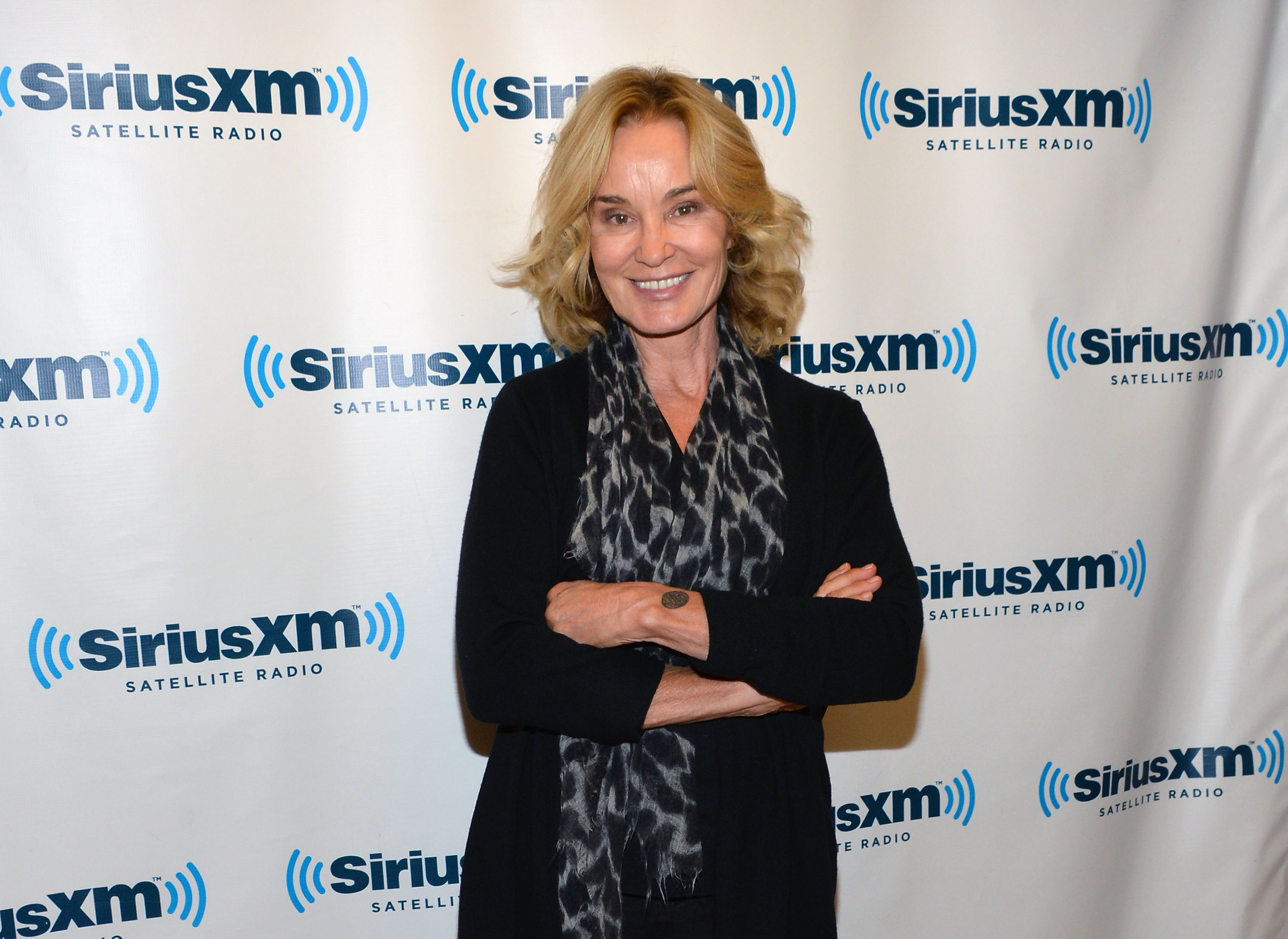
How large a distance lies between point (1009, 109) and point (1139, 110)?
0.37 m

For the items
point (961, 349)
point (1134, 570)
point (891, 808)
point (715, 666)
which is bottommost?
point (891, 808)

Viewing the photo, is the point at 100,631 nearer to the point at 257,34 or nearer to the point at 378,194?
the point at 378,194

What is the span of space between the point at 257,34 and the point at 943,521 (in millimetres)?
1989

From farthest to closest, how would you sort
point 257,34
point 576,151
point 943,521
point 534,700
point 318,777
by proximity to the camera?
point 943,521 < point 318,777 < point 257,34 < point 576,151 < point 534,700

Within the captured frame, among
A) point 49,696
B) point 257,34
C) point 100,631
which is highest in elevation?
point 257,34

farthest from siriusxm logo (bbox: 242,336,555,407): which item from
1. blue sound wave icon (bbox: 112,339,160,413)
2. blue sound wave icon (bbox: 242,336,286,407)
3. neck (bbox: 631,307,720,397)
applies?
neck (bbox: 631,307,720,397)

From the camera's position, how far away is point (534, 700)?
166cm

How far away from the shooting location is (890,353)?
2510 millimetres

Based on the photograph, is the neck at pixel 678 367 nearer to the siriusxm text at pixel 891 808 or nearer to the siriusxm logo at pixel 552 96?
the siriusxm logo at pixel 552 96

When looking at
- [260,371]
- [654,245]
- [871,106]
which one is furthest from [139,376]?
[871,106]

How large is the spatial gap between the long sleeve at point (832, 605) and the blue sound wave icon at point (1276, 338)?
1.45 m

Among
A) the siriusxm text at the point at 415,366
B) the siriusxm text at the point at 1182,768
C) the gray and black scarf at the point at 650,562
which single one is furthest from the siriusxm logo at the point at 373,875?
the siriusxm text at the point at 1182,768

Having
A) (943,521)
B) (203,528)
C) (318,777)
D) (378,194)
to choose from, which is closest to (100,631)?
(203,528)

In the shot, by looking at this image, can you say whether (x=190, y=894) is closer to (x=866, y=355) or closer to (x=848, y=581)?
(x=848, y=581)
